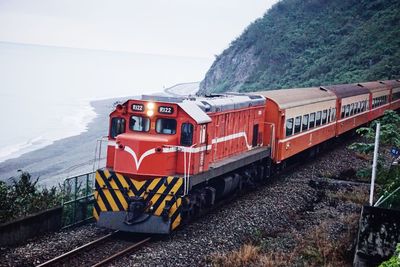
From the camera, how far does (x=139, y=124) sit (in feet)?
42.3

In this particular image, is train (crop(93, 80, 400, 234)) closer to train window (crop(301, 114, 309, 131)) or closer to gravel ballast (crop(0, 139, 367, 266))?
gravel ballast (crop(0, 139, 367, 266))

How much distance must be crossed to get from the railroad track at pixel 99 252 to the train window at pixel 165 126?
8.64 feet

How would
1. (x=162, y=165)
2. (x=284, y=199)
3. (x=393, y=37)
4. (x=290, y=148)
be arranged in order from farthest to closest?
(x=393, y=37), (x=290, y=148), (x=284, y=199), (x=162, y=165)

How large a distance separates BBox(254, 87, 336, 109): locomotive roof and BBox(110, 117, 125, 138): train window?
25.7 feet

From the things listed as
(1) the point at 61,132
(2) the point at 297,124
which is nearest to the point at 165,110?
(2) the point at 297,124

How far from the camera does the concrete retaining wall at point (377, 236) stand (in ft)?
35.4

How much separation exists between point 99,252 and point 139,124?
331cm

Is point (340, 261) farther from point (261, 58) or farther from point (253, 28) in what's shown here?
point (253, 28)

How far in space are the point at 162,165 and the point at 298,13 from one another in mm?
66045

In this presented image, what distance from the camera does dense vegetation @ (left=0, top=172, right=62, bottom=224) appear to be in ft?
43.9

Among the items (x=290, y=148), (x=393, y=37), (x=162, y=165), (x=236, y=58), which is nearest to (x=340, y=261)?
(x=162, y=165)

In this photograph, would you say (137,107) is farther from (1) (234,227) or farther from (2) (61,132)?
(2) (61,132)

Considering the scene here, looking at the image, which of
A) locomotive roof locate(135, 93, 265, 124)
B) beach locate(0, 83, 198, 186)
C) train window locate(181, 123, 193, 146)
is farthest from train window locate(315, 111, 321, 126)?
train window locate(181, 123, 193, 146)

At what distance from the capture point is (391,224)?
35.6ft
